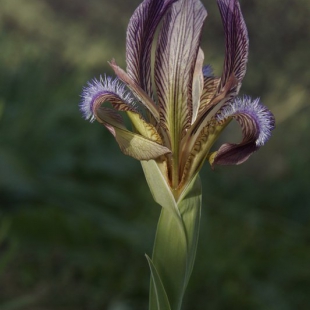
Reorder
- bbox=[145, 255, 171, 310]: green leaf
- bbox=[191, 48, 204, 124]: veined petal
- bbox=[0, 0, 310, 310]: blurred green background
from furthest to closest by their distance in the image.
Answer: bbox=[0, 0, 310, 310]: blurred green background, bbox=[191, 48, 204, 124]: veined petal, bbox=[145, 255, 171, 310]: green leaf

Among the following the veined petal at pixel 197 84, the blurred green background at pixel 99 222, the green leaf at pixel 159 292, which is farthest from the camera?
the blurred green background at pixel 99 222

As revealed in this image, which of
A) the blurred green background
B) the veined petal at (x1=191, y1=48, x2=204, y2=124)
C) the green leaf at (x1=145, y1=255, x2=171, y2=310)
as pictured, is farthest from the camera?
the blurred green background

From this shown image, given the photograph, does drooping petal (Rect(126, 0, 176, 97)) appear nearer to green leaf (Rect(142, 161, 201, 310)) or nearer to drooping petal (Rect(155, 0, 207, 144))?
drooping petal (Rect(155, 0, 207, 144))

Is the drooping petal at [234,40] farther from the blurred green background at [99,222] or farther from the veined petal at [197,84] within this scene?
the blurred green background at [99,222]

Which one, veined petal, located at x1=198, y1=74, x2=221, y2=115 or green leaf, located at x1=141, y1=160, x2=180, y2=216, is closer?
green leaf, located at x1=141, y1=160, x2=180, y2=216

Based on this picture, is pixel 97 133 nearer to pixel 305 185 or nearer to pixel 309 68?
pixel 305 185

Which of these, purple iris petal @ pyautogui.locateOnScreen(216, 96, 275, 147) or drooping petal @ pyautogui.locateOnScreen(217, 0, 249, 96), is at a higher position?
drooping petal @ pyautogui.locateOnScreen(217, 0, 249, 96)

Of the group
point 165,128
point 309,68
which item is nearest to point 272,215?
point 309,68

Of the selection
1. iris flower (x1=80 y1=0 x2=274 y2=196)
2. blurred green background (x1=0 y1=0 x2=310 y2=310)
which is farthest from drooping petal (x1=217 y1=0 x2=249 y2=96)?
blurred green background (x1=0 y1=0 x2=310 y2=310)

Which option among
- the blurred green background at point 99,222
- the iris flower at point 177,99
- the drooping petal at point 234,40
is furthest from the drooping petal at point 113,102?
the blurred green background at point 99,222
